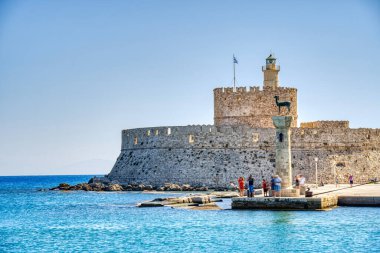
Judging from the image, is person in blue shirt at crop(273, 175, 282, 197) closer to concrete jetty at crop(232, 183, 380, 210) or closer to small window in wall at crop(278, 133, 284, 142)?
concrete jetty at crop(232, 183, 380, 210)

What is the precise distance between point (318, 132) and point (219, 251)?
82.1 feet

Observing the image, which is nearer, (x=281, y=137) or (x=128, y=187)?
(x=281, y=137)

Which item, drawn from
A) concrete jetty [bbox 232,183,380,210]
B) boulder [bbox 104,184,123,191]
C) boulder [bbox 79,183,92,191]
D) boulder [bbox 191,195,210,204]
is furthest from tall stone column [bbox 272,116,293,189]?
boulder [bbox 79,183,92,191]

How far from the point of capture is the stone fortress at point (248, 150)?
4441 cm

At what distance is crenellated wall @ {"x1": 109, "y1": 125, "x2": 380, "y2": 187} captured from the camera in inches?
1746

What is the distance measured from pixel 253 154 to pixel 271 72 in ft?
22.9

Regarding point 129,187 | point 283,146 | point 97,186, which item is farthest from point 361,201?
point 97,186

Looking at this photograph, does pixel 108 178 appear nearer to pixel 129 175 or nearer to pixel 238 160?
pixel 129 175

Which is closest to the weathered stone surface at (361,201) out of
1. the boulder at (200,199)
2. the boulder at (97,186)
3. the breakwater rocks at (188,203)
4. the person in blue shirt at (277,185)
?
the person in blue shirt at (277,185)

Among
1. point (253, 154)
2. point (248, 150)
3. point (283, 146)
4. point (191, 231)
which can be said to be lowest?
point (191, 231)

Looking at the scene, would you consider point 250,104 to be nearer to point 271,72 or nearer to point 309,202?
point 271,72

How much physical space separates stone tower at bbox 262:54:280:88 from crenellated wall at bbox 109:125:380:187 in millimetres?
5522

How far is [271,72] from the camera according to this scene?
49406 millimetres

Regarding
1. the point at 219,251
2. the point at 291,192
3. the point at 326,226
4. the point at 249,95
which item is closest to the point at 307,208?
the point at 291,192
